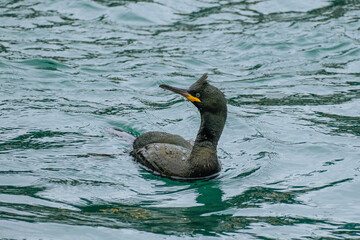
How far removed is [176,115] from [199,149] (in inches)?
106

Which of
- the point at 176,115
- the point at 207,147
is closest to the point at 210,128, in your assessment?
the point at 207,147

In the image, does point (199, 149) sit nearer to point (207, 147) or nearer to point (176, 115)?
point (207, 147)

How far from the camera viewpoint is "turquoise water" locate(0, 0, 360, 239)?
262 inches

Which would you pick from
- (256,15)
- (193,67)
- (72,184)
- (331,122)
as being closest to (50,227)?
(72,184)

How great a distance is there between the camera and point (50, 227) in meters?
6.16

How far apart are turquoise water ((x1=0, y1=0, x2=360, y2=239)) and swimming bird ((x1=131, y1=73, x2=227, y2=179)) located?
0.47 ft

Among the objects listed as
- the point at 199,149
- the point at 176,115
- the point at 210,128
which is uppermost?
the point at 210,128

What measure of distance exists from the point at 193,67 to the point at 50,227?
688 centimetres

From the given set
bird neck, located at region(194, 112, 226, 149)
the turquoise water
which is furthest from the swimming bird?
the turquoise water

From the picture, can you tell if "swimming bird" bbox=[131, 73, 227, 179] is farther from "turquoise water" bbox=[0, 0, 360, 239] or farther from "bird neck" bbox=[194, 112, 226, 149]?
"turquoise water" bbox=[0, 0, 360, 239]

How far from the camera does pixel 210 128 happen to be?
25.5 ft

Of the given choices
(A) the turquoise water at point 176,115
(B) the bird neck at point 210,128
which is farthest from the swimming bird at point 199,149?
(A) the turquoise water at point 176,115

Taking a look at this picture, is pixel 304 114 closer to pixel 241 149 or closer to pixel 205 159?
pixel 241 149

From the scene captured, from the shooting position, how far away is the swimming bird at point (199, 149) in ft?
25.0
